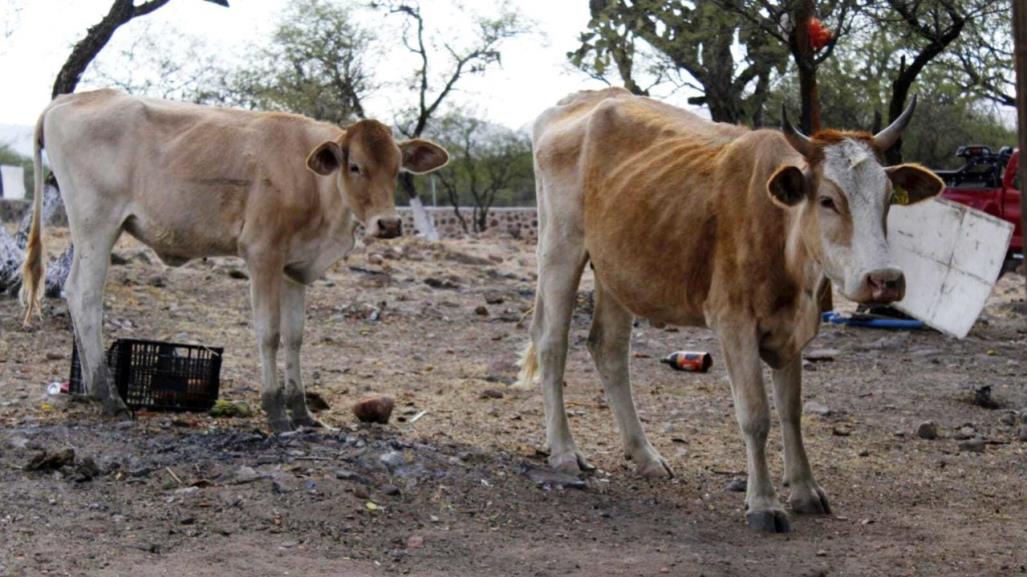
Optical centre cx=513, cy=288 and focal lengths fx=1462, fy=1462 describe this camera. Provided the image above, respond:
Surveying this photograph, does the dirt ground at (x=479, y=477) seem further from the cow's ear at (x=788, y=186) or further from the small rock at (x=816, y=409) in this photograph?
the cow's ear at (x=788, y=186)

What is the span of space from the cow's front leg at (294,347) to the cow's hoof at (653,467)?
192 centimetres

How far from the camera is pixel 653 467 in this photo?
7.56 m

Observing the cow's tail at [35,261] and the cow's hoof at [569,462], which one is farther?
the cow's tail at [35,261]

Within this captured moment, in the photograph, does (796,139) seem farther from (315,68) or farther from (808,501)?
(315,68)

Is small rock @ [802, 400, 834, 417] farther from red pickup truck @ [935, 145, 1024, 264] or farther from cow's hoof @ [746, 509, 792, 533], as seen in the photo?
red pickup truck @ [935, 145, 1024, 264]

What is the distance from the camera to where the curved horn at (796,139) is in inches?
242

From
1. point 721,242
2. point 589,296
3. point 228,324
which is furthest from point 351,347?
point 721,242

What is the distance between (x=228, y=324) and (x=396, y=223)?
197 inches

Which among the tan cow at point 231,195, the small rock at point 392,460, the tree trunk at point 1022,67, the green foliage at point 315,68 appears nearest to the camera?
the tree trunk at point 1022,67

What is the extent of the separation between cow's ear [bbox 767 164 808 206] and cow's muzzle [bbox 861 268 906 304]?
0.51 meters

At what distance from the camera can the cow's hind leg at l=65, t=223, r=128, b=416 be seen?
8.51 meters

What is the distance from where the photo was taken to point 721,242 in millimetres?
6719

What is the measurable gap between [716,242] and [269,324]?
275 centimetres

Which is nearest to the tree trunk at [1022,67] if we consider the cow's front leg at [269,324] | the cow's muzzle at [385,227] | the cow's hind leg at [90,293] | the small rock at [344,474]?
the small rock at [344,474]
